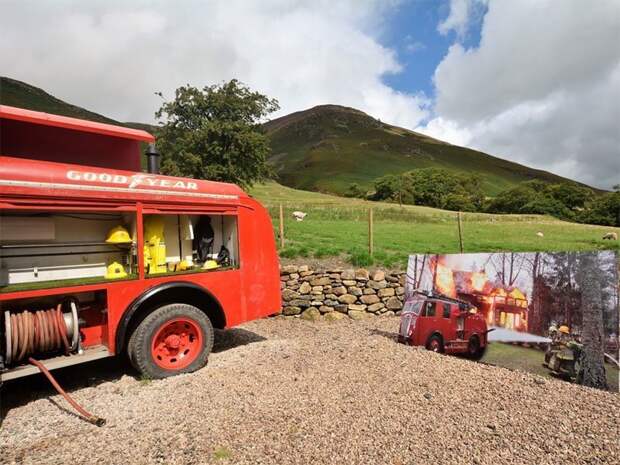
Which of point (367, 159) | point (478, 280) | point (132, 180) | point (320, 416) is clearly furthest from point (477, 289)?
point (367, 159)

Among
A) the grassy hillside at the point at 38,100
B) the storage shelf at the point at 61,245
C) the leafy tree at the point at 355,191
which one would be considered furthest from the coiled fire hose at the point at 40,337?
the grassy hillside at the point at 38,100

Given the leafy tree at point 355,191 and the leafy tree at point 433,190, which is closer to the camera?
the leafy tree at point 433,190

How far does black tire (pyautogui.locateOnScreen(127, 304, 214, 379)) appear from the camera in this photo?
5.15 m

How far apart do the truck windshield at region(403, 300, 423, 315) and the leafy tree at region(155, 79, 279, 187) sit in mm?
22945

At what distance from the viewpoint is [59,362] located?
471 cm

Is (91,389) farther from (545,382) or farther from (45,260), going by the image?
(545,382)

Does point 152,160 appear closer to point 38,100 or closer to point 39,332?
point 39,332

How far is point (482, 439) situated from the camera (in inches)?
143

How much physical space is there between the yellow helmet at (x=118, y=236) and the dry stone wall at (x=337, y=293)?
4.58 meters

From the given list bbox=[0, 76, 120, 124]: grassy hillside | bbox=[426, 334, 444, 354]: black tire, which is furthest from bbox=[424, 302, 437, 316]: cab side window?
bbox=[0, 76, 120, 124]: grassy hillside

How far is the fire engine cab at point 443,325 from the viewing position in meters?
5.80

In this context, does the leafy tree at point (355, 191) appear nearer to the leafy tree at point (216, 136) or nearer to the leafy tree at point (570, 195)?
the leafy tree at point (570, 195)

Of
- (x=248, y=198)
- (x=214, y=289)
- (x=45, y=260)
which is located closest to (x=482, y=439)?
(x=214, y=289)

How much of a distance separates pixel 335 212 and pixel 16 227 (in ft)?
91.9
